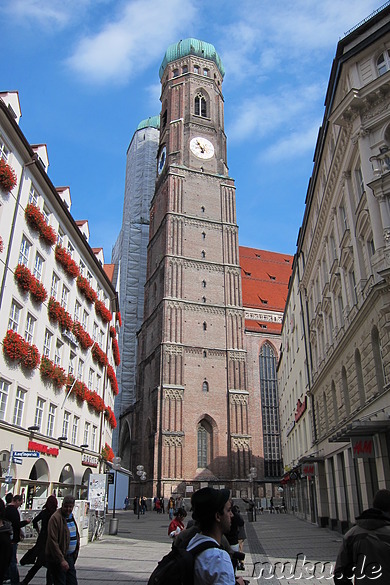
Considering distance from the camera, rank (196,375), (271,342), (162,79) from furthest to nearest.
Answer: (162,79) < (271,342) < (196,375)

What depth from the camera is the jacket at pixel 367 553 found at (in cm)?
383

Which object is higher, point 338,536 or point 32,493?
point 32,493

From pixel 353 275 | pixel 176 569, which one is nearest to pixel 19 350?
pixel 353 275

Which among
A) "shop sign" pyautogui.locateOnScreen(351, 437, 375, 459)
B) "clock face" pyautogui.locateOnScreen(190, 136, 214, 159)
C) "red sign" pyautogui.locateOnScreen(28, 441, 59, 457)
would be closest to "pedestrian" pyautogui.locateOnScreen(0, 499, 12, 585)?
"shop sign" pyautogui.locateOnScreen(351, 437, 375, 459)

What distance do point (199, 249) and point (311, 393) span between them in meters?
29.0

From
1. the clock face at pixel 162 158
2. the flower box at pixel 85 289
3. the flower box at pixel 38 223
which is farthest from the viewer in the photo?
the clock face at pixel 162 158

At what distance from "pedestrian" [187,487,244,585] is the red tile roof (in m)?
54.0

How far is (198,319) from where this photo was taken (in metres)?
49.1

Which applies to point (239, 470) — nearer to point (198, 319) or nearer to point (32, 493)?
point (198, 319)

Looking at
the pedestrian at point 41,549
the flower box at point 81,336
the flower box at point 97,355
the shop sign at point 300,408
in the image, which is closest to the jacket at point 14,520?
the pedestrian at point 41,549

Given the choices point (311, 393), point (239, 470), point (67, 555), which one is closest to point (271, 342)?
point (239, 470)

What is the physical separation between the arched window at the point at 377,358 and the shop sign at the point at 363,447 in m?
1.42

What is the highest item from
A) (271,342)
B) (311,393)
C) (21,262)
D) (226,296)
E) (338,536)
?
(226,296)

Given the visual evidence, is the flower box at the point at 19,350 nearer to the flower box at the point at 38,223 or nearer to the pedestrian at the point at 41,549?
the flower box at the point at 38,223
